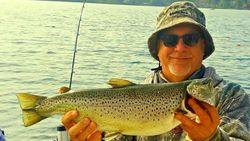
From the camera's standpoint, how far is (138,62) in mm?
24719

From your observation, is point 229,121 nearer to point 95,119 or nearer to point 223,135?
point 223,135

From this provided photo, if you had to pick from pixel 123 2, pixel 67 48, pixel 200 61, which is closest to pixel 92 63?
pixel 67 48

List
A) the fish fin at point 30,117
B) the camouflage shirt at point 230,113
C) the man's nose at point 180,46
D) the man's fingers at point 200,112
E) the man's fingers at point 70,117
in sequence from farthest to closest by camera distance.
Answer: the man's nose at point 180,46 → the camouflage shirt at point 230,113 → the fish fin at point 30,117 → the man's fingers at point 70,117 → the man's fingers at point 200,112

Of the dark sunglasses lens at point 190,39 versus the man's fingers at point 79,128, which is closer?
the man's fingers at point 79,128

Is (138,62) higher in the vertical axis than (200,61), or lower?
lower

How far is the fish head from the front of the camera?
3.96m

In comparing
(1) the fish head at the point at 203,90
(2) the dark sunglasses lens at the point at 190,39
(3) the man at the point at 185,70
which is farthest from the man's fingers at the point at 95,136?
(2) the dark sunglasses lens at the point at 190,39

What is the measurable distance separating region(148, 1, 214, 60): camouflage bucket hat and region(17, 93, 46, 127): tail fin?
1.60 meters

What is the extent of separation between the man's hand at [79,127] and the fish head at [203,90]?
0.93 metres

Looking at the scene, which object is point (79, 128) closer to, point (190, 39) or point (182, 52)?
point (182, 52)

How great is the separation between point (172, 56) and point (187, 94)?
1052 millimetres

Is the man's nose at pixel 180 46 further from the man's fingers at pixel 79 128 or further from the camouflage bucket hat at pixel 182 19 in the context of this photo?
the man's fingers at pixel 79 128

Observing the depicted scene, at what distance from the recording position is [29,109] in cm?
454

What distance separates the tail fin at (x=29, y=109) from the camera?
4.52 m
